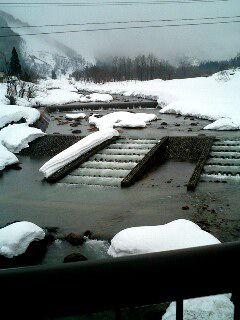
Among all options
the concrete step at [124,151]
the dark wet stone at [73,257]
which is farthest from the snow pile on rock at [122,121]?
the dark wet stone at [73,257]

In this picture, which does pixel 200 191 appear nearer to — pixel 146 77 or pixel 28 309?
pixel 28 309

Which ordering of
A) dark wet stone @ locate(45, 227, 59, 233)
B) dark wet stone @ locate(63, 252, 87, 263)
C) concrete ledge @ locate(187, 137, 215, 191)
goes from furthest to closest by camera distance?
concrete ledge @ locate(187, 137, 215, 191) → dark wet stone @ locate(45, 227, 59, 233) → dark wet stone @ locate(63, 252, 87, 263)

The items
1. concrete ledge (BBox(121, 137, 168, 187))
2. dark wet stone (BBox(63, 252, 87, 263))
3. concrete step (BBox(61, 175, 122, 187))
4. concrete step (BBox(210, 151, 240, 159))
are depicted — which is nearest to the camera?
dark wet stone (BBox(63, 252, 87, 263))

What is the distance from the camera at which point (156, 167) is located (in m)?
10.3

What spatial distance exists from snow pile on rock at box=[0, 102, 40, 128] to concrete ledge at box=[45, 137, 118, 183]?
4.92m

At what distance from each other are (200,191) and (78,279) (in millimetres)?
7314

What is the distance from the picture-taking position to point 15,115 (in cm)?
1511

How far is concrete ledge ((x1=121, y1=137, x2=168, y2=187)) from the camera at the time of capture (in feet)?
28.8

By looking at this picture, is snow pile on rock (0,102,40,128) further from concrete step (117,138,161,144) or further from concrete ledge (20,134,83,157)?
concrete step (117,138,161,144)

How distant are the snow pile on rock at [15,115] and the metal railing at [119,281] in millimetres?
14255

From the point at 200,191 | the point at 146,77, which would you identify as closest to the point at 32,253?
the point at 200,191

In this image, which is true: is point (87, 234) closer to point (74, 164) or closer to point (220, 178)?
point (220, 178)

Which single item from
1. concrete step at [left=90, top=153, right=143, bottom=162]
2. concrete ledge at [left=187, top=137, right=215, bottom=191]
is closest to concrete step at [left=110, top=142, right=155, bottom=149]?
concrete step at [left=90, top=153, right=143, bottom=162]

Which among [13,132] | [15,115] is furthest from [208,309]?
[15,115]
